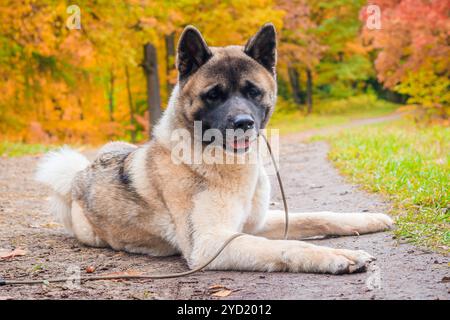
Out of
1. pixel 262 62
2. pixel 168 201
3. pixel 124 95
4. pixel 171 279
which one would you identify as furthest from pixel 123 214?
pixel 124 95

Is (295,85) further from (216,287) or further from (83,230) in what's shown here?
(216,287)

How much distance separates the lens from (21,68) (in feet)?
61.0

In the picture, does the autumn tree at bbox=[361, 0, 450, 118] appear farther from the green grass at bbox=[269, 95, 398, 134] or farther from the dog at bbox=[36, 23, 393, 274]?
the dog at bbox=[36, 23, 393, 274]

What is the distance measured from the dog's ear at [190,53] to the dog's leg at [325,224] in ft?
4.70

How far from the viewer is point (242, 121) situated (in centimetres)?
382

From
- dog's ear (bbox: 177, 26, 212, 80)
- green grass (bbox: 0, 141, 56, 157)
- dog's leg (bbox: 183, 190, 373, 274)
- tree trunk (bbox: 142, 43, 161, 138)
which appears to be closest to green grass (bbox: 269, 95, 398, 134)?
tree trunk (bbox: 142, 43, 161, 138)

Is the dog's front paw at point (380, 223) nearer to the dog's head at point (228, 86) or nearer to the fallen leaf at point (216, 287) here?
the dog's head at point (228, 86)

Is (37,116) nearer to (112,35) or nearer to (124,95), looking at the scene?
(124,95)

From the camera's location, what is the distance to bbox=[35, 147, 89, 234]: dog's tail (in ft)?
16.7

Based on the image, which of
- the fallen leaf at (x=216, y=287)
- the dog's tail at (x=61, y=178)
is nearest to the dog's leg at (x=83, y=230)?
the dog's tail at (x=61, y=178)

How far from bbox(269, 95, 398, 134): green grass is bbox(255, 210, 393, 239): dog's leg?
762 inches

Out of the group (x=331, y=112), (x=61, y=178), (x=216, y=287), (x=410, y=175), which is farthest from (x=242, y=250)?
(x=331, y=112)

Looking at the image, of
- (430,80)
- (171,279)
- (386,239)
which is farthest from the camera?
(430,80)

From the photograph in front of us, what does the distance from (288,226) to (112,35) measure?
1126 cm
